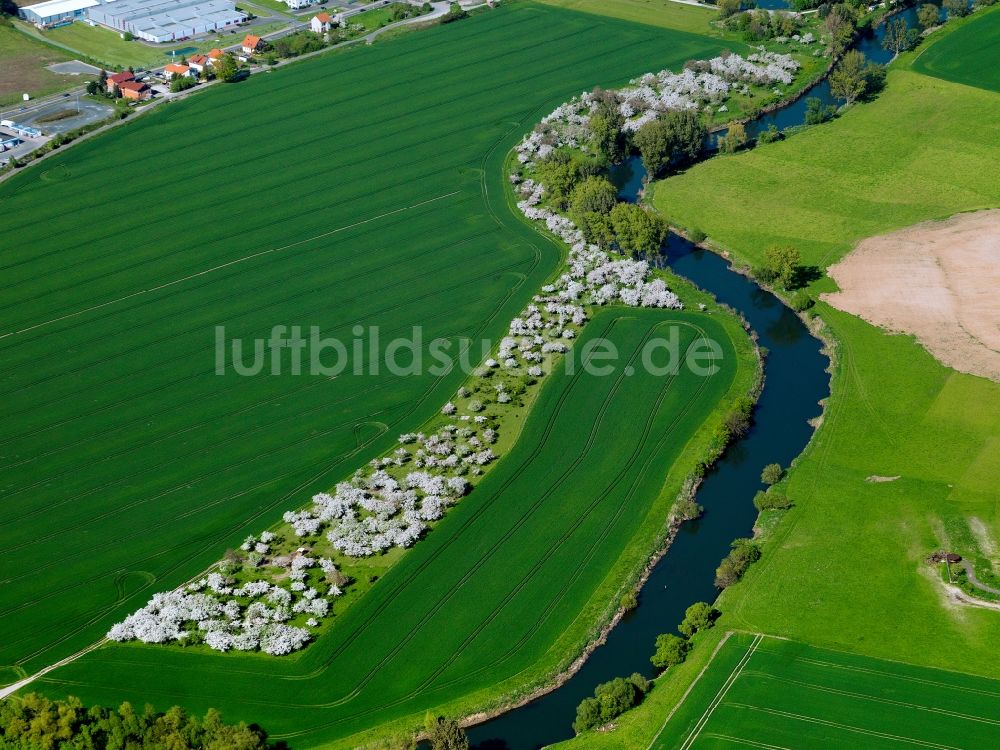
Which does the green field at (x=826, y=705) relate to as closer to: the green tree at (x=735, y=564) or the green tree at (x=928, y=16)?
the green tree at (x=735, y=564)

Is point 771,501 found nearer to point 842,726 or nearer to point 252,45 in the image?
point 842,726

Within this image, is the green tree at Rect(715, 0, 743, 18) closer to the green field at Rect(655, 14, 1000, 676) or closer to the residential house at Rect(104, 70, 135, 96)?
the green field at Rect(655, 14, 1000, 676)

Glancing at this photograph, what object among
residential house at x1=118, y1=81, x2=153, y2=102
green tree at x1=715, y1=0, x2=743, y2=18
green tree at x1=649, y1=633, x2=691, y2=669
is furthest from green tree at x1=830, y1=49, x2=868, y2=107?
green tree at x1=649, y1=633, x2=691, y2=669

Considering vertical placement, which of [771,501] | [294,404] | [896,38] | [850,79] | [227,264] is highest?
[896,38]

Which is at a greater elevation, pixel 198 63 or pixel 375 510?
pixel 198 63

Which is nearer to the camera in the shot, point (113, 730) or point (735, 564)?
point (113, 730)

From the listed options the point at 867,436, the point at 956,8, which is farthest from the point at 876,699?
the point at 956,8

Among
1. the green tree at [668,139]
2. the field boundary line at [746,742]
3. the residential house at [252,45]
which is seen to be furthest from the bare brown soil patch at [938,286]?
the residential house at [252,45]
